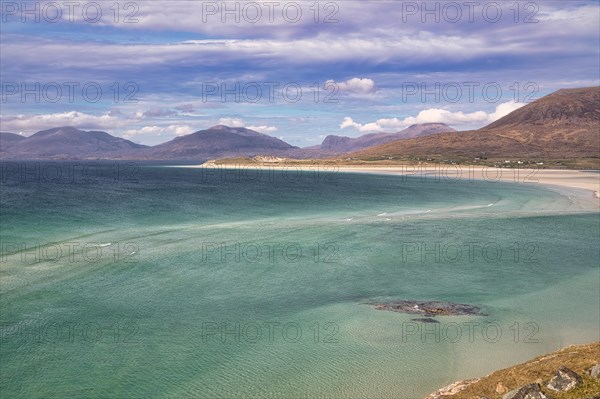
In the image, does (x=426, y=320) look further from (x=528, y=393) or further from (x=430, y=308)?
(x=528, y=393)

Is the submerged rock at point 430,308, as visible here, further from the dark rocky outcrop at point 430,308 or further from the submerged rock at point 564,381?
the submerged rock at point 564,381

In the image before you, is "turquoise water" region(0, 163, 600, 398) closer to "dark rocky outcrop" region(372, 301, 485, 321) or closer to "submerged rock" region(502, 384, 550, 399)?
"dark rocky outcrop" region(372, 301, 485, 321)

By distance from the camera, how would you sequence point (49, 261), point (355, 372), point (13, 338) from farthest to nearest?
point (49, 261)
point (13, 338)
point (355, 372)

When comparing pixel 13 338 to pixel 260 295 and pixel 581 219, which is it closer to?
pixel 260 295

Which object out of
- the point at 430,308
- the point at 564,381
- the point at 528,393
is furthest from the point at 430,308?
the point at 528,393

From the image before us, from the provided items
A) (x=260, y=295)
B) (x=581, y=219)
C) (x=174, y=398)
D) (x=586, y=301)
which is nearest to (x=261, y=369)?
(x=174, y=398)

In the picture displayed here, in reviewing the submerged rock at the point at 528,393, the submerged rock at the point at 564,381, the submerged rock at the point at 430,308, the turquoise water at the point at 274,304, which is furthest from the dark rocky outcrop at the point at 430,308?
the submerged rock at the point at 528,393
